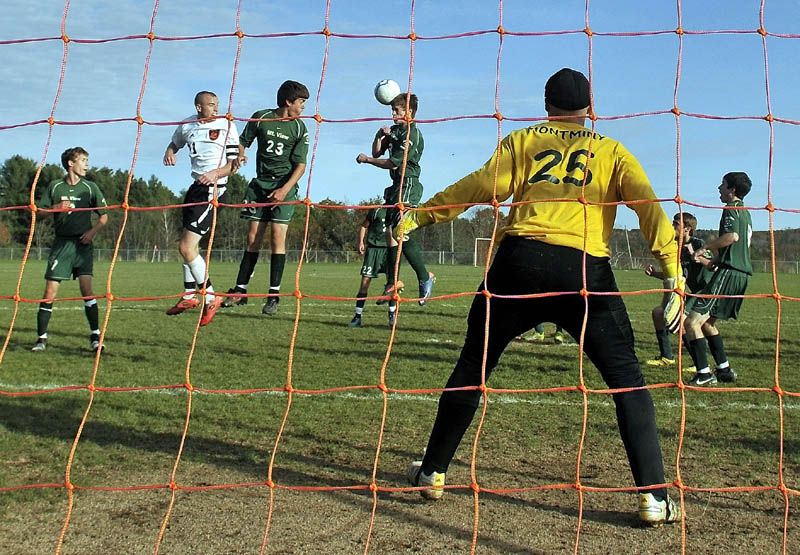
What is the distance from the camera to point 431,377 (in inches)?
266

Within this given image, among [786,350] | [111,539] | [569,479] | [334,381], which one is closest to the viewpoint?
[111,539]

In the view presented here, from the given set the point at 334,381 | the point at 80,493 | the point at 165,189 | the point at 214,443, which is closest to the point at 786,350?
the point at 334,381

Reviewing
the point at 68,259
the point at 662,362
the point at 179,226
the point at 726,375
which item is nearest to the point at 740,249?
the point at 726,375

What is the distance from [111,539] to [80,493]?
23.5 inches

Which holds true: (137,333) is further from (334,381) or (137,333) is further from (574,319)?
(574,319)

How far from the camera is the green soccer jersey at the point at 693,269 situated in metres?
7.79

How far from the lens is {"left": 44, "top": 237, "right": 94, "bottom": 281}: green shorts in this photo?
7953mm

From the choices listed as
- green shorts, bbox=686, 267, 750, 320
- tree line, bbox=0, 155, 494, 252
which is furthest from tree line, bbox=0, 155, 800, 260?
green shorts, bbox=686, 267, 750, 320

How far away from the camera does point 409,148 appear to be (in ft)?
26.5

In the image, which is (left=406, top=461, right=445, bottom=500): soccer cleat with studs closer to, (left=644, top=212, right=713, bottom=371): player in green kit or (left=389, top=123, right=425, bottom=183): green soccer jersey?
(left=389, top=123, right=425, bottom=183): green soccer jersey

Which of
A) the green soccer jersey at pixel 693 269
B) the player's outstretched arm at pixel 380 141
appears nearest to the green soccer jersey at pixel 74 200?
the player's outstretched arm at pixel 380 141

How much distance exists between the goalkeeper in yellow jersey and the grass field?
0.83 ft

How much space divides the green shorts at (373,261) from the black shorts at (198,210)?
441cm

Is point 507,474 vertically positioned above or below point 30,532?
above
